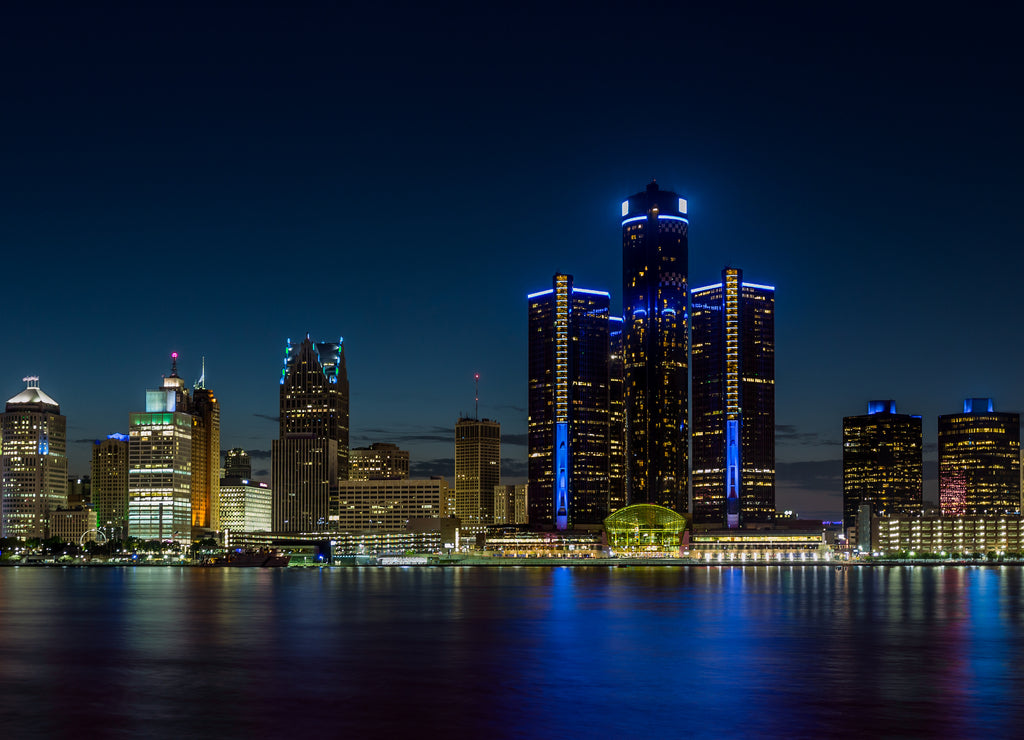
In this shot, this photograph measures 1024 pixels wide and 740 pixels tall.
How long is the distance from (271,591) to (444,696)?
102057 mm

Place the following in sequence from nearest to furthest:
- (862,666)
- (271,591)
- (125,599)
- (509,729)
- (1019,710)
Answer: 1. (509,729)
2. (1019,710)
3. (862,666)
4. (125,599)
5. (271,591)

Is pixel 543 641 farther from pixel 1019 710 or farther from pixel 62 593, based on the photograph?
pixel 62 593

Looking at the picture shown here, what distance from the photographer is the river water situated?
4253 centimetres

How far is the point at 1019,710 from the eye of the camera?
44.9m

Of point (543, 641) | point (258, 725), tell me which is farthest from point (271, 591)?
point (258, 725)

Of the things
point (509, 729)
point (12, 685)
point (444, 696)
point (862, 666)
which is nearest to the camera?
point (509, 729)

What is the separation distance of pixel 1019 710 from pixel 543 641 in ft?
107

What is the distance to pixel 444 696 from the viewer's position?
4934 cm

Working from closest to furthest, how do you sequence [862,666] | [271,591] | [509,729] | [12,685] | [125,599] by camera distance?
1. [509,729]
2. [12,685]
3. [862,666]
4. [125,599]
5. [271,591]

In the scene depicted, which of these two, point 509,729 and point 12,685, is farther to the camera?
point 12,685

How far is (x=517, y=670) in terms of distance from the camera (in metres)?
58.3

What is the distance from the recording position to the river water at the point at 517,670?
42531mm

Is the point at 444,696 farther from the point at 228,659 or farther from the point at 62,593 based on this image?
the point at 62,593

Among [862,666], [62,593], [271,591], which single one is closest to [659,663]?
[862,666]
